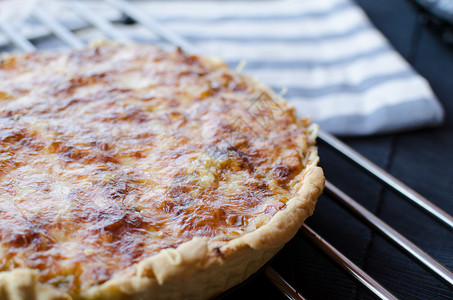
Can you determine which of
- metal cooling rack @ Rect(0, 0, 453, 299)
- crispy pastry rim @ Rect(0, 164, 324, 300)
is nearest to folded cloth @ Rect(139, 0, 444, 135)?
metal cooling rack @ Rect(0, 0, 453, 299)

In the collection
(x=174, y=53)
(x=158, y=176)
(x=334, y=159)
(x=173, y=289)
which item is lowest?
(x=334, y=159)

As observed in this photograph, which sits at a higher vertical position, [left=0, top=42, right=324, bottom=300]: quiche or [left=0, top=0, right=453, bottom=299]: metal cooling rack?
[left=0, top=42, right=324, bottom=300]: quiche

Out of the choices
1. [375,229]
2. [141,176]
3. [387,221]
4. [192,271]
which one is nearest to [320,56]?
[387,221]

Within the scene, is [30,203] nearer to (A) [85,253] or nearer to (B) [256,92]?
(A) [85,253]

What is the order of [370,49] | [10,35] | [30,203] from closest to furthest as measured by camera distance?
[30,203]
[10,35]
[370,49]

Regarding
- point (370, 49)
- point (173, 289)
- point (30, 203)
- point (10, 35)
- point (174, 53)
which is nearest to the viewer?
point (173, 289)

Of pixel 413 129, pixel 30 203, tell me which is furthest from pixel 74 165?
pixel 413 129

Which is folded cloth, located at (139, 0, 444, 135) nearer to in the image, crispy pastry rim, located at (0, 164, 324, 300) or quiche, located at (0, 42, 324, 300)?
quiche, located at (0, 42, 324, 300)

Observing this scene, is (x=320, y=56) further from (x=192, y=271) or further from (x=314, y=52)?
(x=192, y=271)
